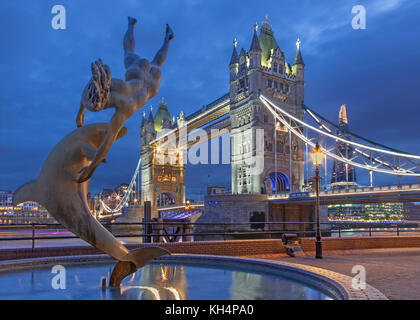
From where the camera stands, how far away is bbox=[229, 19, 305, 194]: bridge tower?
157 feet

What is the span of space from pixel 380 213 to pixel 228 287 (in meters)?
128

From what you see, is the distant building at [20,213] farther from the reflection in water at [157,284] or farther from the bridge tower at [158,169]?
the reflection in water at [157,284]

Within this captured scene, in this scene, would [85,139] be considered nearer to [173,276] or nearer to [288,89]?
[173,276]

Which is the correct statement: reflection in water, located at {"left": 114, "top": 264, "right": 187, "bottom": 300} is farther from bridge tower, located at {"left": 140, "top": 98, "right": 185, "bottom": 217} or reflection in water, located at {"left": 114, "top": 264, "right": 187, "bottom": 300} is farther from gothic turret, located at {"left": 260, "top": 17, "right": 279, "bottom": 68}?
bridge tower, located at {"left": 140, "top": 98, "right": 185, "bottom": 217}

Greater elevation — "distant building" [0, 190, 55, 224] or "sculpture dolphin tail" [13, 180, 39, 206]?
"sculpture dolphin tail" [13, 180, 39, 206]

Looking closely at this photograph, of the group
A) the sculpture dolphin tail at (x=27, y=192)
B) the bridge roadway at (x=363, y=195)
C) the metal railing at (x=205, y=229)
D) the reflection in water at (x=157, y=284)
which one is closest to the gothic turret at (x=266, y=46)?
the bridge roadway at (x=363, y=195)

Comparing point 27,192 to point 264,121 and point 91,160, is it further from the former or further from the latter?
point 264,121

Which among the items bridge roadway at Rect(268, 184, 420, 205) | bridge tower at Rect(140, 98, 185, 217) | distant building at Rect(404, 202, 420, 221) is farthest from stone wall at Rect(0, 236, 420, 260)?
distant building at Rect(404, 202, 420, 221)

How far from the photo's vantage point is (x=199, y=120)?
6625cm

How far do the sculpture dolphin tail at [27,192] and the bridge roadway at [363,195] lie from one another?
29.4 meters

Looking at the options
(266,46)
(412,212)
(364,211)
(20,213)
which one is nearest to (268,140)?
(266,46)

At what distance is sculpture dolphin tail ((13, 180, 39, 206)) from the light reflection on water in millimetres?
1329

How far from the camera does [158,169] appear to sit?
8225 cm
